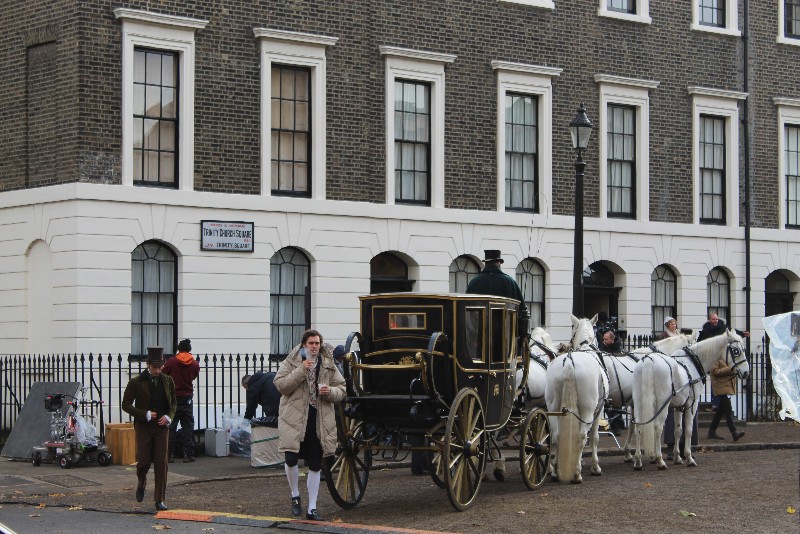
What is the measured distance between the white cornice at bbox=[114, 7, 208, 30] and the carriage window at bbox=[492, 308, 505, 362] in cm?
1036

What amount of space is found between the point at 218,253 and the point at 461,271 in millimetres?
5483

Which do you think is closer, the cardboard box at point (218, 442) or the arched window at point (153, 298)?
the cardboard box at point (218, 442)

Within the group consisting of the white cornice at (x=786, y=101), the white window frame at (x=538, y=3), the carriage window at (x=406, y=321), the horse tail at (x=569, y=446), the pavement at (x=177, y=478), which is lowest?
the pavement at (x=177, y=478)

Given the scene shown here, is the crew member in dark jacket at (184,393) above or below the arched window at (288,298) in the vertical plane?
below

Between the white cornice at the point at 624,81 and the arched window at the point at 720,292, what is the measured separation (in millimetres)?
4337

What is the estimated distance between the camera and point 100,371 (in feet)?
72.2

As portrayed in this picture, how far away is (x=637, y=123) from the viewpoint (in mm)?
30938

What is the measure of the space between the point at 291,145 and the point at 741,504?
12731mm

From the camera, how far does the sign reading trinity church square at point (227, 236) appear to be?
969 inches

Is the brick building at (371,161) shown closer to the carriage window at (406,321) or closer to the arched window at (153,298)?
the arched window at (153,298)

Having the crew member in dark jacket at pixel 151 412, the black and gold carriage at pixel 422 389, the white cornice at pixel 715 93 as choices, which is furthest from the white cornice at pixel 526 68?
the crew member in dark jacket at pixel 151 412

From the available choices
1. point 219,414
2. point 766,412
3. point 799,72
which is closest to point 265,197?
point 219,414

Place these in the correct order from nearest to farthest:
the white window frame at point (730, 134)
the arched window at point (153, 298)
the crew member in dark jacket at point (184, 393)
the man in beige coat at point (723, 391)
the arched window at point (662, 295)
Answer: the crew member in dark jacket at point (184, 393)
the man in beige coat at point (723, 391)
the arched window at point (153, 298)
the arched window at point (662, 295)
the white window frame at point (730, 134)

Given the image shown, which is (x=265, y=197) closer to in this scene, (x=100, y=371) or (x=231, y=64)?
(x=231, y=64)
